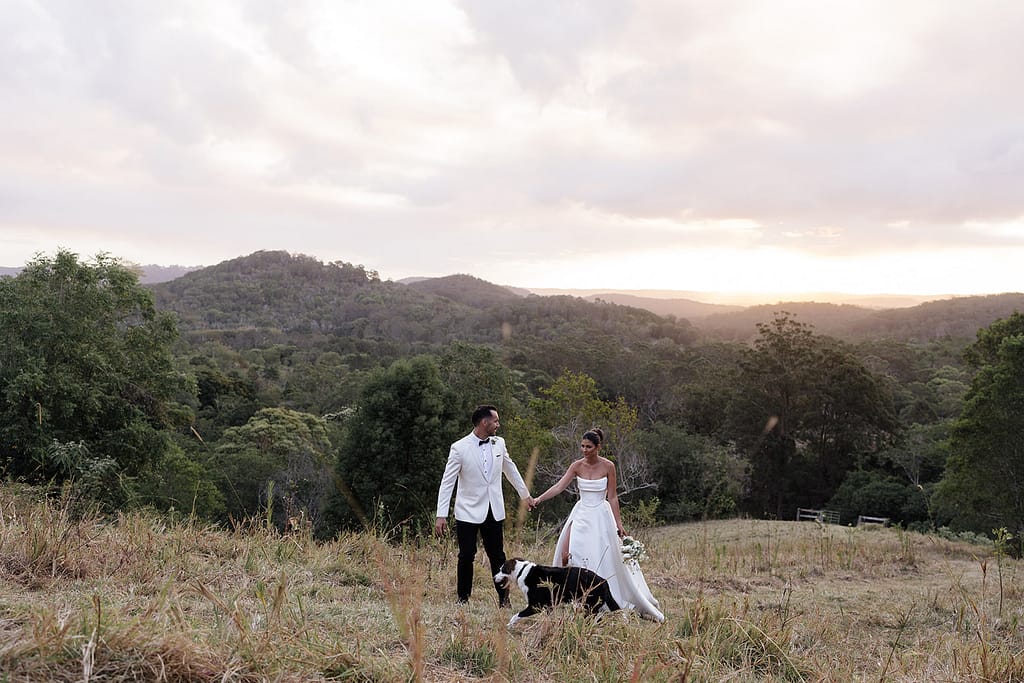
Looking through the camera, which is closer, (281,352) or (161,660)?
(161,660)

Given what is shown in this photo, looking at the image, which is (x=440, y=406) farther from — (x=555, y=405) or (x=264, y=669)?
(x=264, y=669)

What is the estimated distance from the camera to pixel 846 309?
121m

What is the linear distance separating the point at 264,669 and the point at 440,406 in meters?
20.0

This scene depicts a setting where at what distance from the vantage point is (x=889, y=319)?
103 metres

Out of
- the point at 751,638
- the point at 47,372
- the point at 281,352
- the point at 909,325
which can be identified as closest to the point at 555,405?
the point at 47,372

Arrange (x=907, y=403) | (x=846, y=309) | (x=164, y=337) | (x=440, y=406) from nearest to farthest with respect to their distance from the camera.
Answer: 1. (x=164, y=337)
2. (x=440, y=406)
3. (x=907, y=403)
4. (x=846, y=309)

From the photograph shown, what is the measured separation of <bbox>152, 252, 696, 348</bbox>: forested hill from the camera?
325ft

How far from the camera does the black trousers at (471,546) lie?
521 cm

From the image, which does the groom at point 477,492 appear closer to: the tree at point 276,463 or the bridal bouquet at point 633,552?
the bridal bouquet at point 633,552

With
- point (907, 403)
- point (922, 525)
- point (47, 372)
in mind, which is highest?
point (47, 372)

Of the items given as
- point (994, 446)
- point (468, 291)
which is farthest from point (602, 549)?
point (468, 291)

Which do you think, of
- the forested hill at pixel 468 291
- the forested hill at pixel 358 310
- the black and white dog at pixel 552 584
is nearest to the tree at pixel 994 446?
the black and white dog at pixel 552 584

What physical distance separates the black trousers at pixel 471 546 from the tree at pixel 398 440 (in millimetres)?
15715

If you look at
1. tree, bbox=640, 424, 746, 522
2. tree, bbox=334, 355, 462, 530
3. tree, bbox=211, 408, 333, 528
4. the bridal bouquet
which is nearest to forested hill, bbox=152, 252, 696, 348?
tree, bbox=640, 424, 746, 522
